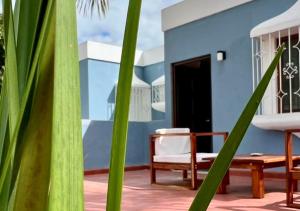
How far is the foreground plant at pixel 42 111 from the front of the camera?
0.33 meters

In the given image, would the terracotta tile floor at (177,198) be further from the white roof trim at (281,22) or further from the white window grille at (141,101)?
the white window grille at (141,101)

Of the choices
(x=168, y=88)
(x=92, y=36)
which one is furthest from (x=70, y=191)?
(x=92, y=36)

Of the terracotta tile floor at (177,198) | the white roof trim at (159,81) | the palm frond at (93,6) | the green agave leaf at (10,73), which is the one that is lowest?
the terracotta tile floor at (177,198)

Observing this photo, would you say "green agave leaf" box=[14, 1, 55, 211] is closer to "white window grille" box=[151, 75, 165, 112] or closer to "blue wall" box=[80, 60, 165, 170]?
"blue wall" box=[80, 60, 165, 170]

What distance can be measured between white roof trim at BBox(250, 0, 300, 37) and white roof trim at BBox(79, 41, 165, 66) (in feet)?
16.3

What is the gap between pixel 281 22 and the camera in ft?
18.8

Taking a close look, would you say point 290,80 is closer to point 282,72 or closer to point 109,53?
point 282,72

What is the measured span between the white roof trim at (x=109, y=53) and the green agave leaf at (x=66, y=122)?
34.2 ft

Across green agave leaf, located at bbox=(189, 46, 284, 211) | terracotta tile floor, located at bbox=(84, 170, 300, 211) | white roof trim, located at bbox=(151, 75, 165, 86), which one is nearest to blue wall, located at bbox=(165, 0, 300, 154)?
terracotta tile floor, located at bbox=(84, 170, 300, 211)

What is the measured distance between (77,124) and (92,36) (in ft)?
37.5

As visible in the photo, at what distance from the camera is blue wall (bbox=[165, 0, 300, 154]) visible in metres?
6.22

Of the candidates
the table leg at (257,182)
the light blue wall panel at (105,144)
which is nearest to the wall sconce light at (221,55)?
the light blue wall panel at (105,144)

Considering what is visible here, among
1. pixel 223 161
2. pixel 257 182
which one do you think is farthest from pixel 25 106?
pixel 257 182

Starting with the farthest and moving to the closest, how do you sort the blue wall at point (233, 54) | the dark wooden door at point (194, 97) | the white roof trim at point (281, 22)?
the dark wooden door at point (194, 97) < the blue wall at point (233, 54) < the white roof trim at point (281, 22)
